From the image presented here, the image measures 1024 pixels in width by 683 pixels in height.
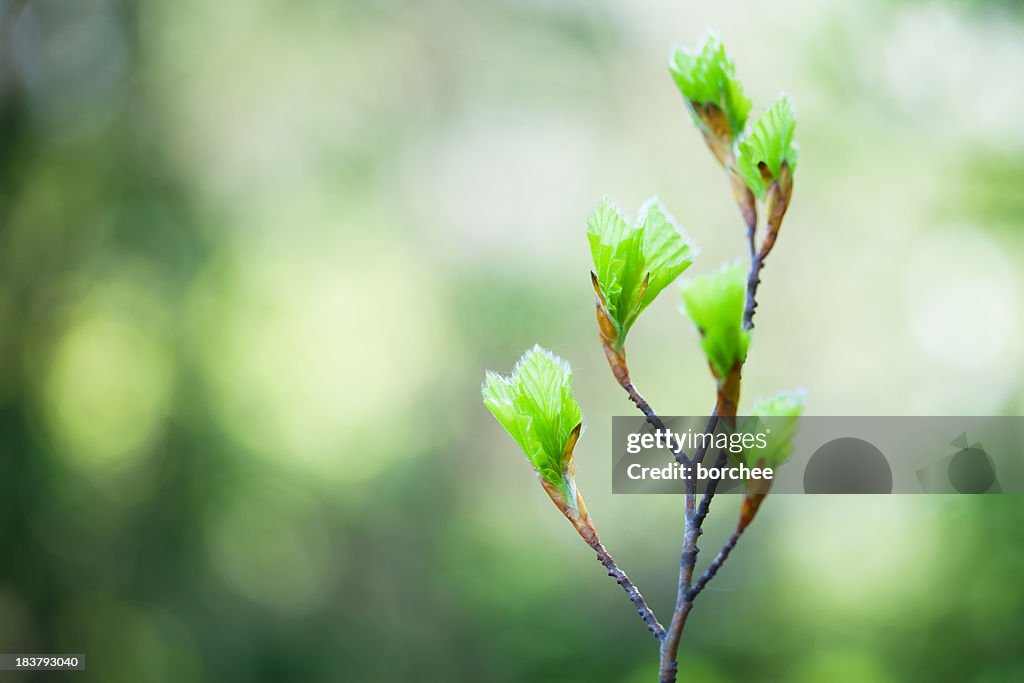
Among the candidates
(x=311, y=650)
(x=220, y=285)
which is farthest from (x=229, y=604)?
(x=220, y=285)

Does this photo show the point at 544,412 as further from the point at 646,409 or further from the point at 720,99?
the point at 720,99

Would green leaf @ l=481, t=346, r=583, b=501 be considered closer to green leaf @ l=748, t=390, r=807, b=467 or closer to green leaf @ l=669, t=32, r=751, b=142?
green leaf @ l=748, t=390, r=807, b=467

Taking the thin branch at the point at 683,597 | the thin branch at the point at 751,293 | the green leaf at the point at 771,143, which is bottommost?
the thin branch at the point at 683,597

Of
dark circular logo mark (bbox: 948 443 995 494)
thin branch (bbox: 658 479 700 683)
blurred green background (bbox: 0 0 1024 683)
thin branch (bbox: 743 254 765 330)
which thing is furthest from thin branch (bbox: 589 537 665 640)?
blurred green background (bbox: 0 0 1024 683)

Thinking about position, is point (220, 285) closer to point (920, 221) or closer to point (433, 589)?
point (433, 589)

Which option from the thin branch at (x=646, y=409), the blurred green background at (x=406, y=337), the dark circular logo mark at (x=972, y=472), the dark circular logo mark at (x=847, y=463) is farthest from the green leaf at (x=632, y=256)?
the blurred green background at (x=406, y=337)

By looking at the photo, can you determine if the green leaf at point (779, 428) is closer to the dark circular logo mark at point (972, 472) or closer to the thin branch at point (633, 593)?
the thin branch at point (633, 593)
